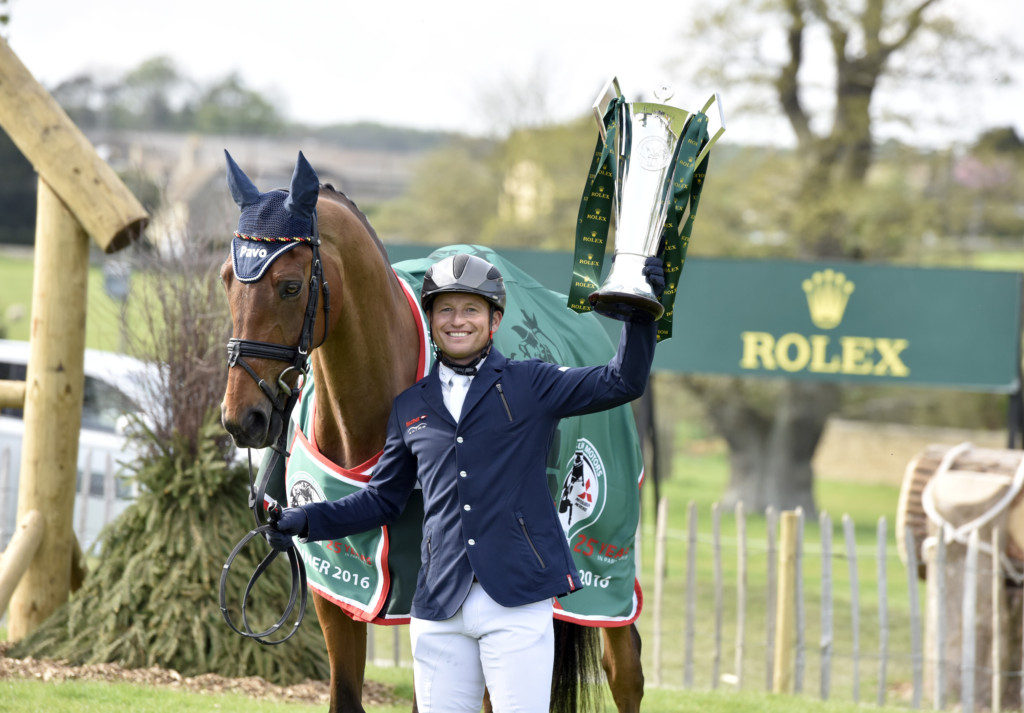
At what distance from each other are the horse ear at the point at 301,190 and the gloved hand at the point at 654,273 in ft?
3.01

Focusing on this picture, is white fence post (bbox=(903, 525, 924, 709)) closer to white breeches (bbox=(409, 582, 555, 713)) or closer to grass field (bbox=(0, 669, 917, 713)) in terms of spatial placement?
grass field (bbox=(0, 669, 917, 713))

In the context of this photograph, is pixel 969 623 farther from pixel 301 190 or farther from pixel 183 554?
pixel 301 190

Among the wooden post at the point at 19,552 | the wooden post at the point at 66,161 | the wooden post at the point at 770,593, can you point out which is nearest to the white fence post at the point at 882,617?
the wooden post at the point at 770,593

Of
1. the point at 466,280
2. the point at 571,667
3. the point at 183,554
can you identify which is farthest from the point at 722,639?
the point at 466,280

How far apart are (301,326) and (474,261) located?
49cm

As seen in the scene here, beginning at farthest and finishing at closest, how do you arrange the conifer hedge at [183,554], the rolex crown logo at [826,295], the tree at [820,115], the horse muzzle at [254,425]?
1. the tree at [820,115]
2. the rolex crown logo at [826,295]
3. the conifer hedge at [183,554]
4. the horse muzzle at [254,425]

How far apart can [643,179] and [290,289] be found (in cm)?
95

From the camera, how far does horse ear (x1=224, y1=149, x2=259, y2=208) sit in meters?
2.90

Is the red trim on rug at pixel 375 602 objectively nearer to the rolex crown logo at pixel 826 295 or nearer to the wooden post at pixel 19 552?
the wooden post at pixel 19 552

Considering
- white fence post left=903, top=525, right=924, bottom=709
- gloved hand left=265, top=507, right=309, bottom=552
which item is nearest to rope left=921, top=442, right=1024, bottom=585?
white fence post left=903, top=525, right=924, bottom=709

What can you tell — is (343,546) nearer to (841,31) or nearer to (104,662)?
(104,662)

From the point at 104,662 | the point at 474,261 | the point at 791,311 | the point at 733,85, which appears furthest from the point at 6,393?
the point at 733,85

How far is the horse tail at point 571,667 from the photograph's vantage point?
4.52 metres

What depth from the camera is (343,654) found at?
357 cm
